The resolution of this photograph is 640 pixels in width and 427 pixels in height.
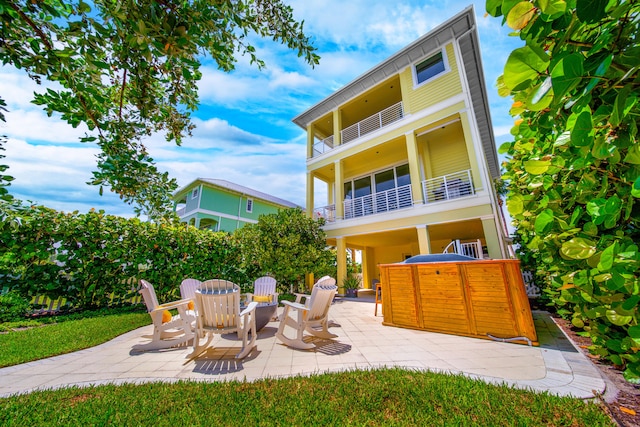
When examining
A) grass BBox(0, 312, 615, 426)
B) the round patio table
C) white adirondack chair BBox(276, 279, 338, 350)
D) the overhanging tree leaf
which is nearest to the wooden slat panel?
white adirondack chair BBox(276, 279, 338, 350)

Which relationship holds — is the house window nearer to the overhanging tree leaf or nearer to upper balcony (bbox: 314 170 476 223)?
upper balcony (bbox: 314 170 476 223)

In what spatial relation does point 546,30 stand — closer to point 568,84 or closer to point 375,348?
point 568,84

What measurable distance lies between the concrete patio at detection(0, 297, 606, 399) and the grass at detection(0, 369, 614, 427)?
1.23 ft

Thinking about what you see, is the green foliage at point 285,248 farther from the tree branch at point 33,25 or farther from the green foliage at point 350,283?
the tree branch at point 33,25

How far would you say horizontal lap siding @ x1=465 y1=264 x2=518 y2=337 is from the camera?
4230mm

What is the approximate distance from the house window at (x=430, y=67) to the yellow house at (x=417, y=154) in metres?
0.05

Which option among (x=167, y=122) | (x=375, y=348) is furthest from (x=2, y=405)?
(x=375, y=348)

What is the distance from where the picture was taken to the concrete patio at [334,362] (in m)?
2.81

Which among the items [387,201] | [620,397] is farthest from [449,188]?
[620,397]

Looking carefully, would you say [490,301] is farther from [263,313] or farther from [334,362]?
[263,313]

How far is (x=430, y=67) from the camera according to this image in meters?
10.3

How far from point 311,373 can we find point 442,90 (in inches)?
426

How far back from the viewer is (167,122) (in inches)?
142

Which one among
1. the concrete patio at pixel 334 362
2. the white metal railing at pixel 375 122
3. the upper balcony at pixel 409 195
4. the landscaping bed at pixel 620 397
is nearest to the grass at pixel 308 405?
the landscaping bed at pixel 620 397
